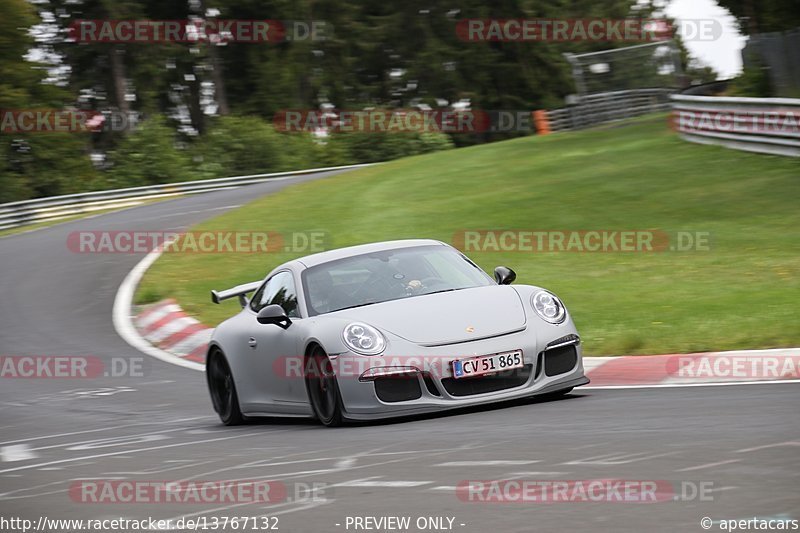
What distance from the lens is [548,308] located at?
8352 millimetres

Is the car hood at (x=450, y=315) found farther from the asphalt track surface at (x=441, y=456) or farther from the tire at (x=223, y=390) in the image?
the tire at (x=223, y=390)

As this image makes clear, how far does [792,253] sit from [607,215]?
4510mm

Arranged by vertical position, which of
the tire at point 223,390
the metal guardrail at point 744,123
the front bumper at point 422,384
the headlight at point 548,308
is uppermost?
the metal guardrail at point 744,123

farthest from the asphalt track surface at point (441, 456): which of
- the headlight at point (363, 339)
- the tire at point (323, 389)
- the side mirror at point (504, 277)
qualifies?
the side mirror at point (504, 277)

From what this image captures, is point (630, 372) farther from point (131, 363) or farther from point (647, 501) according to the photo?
point (131, 363)

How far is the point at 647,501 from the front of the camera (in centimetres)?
475

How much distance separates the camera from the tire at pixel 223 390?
9562mm

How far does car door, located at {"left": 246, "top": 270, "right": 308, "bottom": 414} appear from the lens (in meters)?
8.64

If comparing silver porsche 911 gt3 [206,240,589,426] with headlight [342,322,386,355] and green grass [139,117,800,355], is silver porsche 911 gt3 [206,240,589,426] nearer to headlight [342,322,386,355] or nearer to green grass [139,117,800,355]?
headlight [342,322,386,355]

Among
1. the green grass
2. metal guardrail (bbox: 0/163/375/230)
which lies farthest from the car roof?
metal guardrail (bbox: 0/163/375/230)

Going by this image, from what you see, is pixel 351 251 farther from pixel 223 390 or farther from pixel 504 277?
pixel 223 390

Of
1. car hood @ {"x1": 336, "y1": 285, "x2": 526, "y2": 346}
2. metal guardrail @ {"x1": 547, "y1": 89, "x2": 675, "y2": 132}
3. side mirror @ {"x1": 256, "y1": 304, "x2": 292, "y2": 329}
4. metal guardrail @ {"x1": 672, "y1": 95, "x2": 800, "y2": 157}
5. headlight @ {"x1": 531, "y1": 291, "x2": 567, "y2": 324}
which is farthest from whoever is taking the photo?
metal guardrail @ {"x1": 547, "y1": 89, "x2": 675, "y2": 132}

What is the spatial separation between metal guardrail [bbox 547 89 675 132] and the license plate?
33928mm

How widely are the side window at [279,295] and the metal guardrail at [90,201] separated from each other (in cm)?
2561
